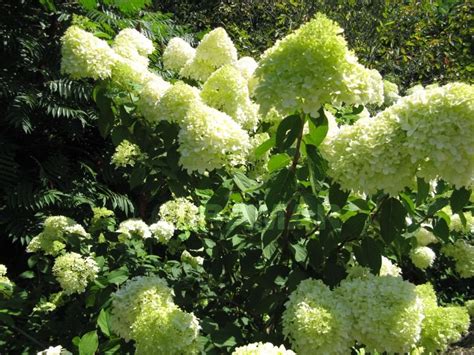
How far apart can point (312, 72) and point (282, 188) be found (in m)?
0.38

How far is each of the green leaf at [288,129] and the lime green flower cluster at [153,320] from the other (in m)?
0.58

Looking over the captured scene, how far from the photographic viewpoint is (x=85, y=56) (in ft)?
6.62

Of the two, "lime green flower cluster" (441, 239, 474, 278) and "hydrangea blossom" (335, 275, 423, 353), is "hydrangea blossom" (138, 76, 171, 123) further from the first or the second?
"lime green flower cluster" (441, 239, 474, 278)

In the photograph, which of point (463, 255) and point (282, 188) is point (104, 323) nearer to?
point (282, 188)

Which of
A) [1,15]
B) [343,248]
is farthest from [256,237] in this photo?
[1,15]

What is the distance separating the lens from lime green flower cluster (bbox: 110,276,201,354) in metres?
1.44

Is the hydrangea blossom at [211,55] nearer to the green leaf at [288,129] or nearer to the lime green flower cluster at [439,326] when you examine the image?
the green leaf at [288,129]

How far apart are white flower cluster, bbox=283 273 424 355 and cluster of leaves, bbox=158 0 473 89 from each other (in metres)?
5.25

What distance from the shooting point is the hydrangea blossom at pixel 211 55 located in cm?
237

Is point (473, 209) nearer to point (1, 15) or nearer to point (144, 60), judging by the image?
point (144, 60)

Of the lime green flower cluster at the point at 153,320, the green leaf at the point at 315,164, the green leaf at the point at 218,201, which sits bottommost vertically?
the lime green flower cluster at the point at 153,320

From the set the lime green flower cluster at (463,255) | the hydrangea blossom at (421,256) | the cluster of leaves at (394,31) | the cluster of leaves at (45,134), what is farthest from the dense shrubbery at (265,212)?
the cluster of leaves at (394,31)

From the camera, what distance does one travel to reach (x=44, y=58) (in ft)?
12.3

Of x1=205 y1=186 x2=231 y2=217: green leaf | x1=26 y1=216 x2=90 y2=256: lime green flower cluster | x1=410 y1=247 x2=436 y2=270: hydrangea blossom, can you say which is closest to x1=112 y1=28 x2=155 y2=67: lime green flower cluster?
x1=26 y1=216 x2=90 y2=256: lime green flower cluster
